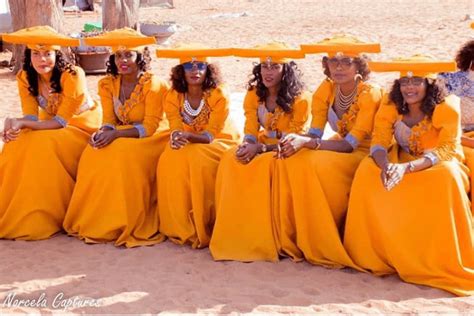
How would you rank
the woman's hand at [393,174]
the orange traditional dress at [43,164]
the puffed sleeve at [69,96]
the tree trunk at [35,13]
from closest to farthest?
the woman's hand at [393,174]
the orange traditional dress at [43,164]
the puffed sleeve at [69,96]
the tree trunk at [35,13]

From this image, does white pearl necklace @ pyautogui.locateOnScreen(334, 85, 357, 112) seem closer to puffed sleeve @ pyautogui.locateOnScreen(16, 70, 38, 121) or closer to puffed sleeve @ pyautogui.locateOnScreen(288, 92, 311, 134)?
puffed sleeve @ pyautogui.locateOnScreen(288, 92, 311, 134)

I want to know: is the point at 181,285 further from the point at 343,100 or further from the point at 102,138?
the point at 343,100

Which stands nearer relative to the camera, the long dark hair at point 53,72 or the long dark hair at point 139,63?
the long dark hair at point 139,63

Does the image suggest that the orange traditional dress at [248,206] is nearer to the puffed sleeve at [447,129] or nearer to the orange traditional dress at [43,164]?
the puffed sleeve at [447,129]

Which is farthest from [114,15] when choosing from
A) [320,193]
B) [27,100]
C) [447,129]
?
[447,129]

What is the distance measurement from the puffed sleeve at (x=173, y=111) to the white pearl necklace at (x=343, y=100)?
112cm

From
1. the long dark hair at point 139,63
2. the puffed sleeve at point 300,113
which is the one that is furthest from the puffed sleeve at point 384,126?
the long dark hair at point 139,63

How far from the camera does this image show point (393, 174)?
14.7ft

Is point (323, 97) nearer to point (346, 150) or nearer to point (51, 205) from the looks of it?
point (346, 150)

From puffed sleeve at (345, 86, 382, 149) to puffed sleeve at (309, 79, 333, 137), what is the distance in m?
0.22

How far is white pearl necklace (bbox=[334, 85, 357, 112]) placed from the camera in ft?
16.8

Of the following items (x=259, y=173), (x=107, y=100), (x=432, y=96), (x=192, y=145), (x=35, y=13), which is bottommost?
(x=259, y=173)

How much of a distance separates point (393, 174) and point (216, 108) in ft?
4.95

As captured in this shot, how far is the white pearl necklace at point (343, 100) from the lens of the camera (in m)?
5.11
